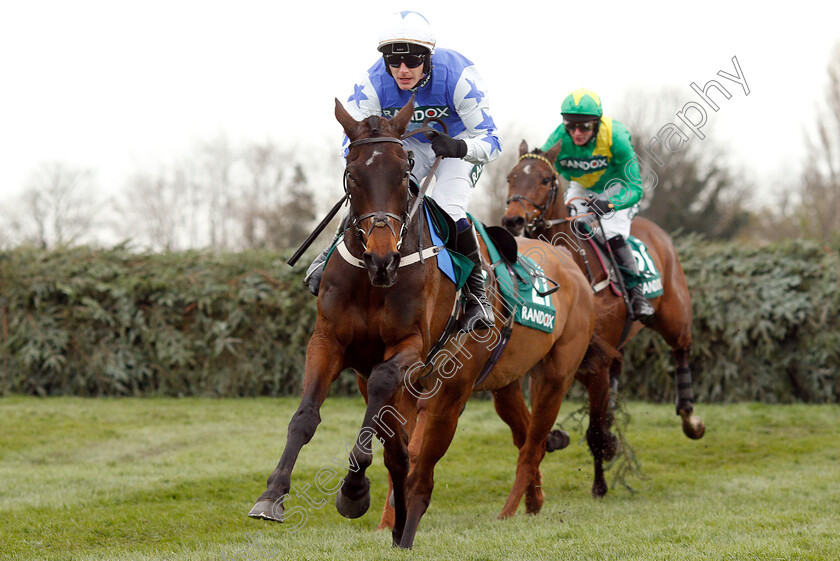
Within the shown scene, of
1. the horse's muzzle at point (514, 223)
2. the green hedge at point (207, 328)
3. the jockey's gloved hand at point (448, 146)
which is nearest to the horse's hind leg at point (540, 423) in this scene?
the horse's muzzle at point (514, 223)

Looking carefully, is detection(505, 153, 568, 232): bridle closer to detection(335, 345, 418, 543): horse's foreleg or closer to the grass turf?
the grass turf

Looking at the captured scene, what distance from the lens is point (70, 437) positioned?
10070mm

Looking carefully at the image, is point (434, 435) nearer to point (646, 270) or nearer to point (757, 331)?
point (646, 270)

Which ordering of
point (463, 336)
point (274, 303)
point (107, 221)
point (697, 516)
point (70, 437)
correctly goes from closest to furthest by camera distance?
1. point (463, 336)
2. point (697, 516)
3. point (70, 437)
4. point (274, 303)
5. point (107, 221)

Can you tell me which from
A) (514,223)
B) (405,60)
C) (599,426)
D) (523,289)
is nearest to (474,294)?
(523,289)

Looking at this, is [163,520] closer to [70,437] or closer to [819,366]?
[70,437]

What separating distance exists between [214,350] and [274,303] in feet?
3.76

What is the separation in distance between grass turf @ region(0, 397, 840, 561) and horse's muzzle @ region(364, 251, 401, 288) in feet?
4.93

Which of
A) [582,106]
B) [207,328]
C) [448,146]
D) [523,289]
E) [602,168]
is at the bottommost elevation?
[207,328]

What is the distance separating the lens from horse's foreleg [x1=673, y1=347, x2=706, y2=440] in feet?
27.7

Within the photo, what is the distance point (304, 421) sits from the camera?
3.86 metres

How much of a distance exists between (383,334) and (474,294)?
941mm

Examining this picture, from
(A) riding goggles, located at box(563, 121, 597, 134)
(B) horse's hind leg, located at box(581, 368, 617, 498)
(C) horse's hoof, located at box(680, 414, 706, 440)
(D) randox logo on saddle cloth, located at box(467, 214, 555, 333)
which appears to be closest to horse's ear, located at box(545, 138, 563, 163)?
(A) riding goggles, located at box(563, 121, 597, 134)

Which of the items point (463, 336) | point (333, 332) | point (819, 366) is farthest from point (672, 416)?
point (333, 332)
